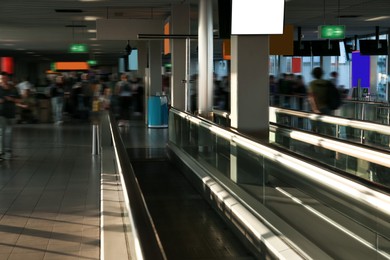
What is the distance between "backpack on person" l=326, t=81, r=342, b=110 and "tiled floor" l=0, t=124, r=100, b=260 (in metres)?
4.67

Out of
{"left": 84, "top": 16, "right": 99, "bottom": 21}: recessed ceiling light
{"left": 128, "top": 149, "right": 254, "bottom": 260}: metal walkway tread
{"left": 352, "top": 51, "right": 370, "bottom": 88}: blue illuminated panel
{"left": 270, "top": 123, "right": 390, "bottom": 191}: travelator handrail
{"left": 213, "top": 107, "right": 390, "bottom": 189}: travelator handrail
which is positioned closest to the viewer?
{"left": 270, "top": 123, "right": 390, "bottom": 191}: travelator handrail

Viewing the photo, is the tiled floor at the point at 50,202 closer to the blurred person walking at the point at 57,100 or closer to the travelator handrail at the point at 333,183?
the travelator handrail at the point at 333,183

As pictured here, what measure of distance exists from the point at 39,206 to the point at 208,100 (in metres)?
6.58

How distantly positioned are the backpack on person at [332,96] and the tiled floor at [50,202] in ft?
15.3

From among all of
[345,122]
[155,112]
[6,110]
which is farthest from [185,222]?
[155,112]

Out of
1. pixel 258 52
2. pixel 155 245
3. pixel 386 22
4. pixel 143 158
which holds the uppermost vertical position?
pixel 386 22

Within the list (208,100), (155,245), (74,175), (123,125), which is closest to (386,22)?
(123,125)

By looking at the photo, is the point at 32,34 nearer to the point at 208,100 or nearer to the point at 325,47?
the point at 325,47

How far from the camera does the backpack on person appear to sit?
12.7 m

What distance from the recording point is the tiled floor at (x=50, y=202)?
7.11 meters

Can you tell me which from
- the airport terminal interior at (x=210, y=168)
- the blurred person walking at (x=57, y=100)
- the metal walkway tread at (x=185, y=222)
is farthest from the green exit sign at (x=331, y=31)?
the blurred person walking at (x=57, y=100)

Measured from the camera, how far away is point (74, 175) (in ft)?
40.8

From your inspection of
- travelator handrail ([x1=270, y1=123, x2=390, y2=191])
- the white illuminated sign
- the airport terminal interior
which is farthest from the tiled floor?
the white illuminated sign

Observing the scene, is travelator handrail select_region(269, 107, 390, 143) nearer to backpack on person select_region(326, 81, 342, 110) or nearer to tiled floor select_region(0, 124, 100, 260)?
backpack on person select_region(326, 81, 342, 110)
